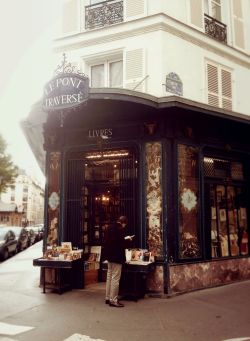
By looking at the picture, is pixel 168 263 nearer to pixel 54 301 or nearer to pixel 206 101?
pixel 54 301

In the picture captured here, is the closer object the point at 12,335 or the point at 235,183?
the point at 12,335

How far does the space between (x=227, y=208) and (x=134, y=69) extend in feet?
14.7

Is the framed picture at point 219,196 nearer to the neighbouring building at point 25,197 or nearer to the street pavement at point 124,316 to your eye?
the street pavement at point 124,316

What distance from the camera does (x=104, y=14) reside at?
424 inches

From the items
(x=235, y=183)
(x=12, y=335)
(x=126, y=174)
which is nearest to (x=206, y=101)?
(x=235, y=183)

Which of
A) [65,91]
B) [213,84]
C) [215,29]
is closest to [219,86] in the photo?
[213,84]

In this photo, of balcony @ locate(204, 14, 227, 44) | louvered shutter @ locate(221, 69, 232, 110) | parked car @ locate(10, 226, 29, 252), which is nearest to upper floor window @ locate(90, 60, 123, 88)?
balcony @ locate(204, 14, 227, 44)

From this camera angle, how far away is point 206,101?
34.4 feet

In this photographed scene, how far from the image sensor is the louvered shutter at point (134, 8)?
33.7ft

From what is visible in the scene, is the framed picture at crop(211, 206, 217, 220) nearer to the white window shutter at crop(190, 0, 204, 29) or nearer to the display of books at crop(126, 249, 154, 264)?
the display of books at crop(126, 249, 154, 264)

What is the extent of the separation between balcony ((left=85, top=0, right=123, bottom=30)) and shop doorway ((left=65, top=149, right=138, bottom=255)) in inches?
148

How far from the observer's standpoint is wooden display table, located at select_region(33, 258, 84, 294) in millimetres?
8586

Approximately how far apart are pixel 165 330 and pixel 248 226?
5.88 metres

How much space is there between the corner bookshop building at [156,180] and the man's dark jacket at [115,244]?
3.89 feet
